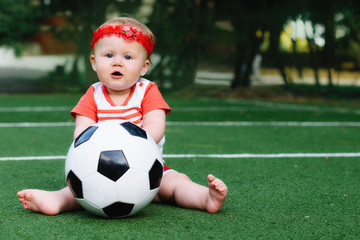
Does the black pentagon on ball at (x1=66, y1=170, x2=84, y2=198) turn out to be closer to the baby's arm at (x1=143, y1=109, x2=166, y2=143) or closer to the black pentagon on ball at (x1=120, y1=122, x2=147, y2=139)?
the black pentagon on ball at (x1=120, y1=122, x2=147, y2=139)

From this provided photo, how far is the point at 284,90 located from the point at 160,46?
326 centimetres

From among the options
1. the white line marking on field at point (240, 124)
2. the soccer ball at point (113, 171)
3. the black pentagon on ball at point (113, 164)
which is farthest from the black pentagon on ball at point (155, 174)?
the white line marking on field at point (240, 124)

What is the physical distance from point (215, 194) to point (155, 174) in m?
0.36

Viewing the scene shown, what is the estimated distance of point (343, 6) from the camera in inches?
483

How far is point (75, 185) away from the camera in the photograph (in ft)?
9.29

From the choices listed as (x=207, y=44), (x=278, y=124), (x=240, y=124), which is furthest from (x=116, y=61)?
(x=207, y=44)

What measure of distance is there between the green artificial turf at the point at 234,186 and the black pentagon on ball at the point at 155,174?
0.20 m

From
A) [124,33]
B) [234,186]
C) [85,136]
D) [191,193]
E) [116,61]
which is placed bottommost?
[234,186]

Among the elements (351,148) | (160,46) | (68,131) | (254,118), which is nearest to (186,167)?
(351,148)

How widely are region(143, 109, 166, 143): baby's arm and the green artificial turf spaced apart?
1.46 ft

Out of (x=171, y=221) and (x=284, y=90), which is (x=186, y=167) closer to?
(x=171, y=221)

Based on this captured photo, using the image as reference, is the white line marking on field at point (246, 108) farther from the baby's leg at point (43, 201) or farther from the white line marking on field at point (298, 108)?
the baby's leg at point (43, 201)

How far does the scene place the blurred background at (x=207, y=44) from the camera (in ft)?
40.7

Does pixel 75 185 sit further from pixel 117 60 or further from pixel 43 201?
pixel 117 60
